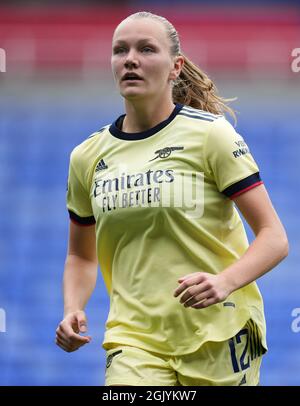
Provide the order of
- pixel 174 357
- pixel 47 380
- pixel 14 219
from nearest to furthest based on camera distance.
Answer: pixel 174 357
pixel 47 380
pixel 14 219

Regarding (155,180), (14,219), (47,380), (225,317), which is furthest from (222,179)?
(14,219)

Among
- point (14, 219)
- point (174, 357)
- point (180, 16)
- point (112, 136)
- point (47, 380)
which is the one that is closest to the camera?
point (174, 357)

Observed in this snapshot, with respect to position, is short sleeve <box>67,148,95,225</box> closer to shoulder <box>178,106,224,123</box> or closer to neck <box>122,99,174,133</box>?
neck <box>122,99,174,133</box>

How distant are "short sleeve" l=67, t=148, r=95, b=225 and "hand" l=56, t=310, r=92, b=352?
41 centimetres

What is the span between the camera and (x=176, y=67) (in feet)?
11.5

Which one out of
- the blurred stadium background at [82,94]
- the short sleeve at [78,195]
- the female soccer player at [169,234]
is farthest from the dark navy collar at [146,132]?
the blurred stadium background at [82,94]

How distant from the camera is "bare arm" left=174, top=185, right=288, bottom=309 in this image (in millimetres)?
2932

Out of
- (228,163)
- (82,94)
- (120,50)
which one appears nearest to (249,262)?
(228,163)

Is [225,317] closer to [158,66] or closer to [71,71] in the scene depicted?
[158,66]

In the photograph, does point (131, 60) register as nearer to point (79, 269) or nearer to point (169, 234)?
point (169, 234)

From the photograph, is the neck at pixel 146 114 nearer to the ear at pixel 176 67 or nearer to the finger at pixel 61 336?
the ear at pixel 176 67

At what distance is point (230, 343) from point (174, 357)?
18 cm

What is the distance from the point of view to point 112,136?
137 inches

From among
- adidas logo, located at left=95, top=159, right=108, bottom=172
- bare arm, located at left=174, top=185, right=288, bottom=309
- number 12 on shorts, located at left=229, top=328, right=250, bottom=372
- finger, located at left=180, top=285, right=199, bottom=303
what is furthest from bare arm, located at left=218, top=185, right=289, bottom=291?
adidas logo, located at left=95, top=159, right=108, bottom=172
